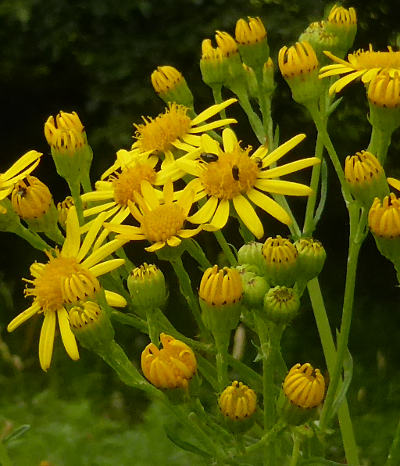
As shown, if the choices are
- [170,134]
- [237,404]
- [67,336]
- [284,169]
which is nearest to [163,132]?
[170,134]

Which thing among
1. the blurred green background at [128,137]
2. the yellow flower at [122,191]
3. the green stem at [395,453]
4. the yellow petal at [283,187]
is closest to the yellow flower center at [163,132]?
the yellow flower at [122,191]

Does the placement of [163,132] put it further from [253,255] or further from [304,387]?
[304,387]

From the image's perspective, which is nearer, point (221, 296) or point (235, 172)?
Answer: point (221, 296)

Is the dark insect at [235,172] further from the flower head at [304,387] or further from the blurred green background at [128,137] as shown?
the blurred green background at [128,137]

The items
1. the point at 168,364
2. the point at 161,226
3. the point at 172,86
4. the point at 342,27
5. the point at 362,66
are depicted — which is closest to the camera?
the point at 168,364

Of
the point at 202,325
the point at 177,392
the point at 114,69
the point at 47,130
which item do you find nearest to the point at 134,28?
the point at 114,69
